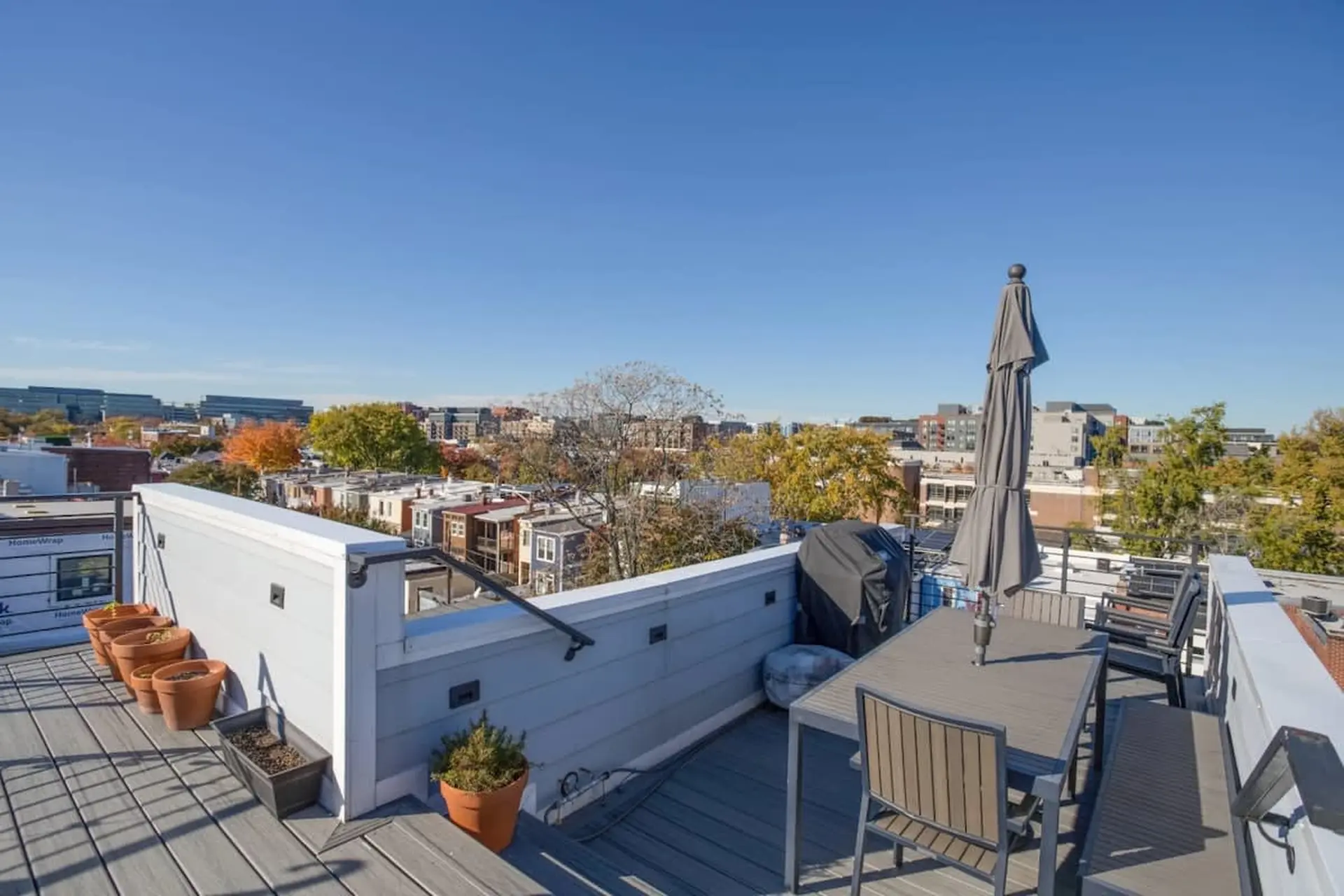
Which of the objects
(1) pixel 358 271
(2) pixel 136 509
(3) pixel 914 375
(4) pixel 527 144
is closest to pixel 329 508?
(1) pixel 358 271

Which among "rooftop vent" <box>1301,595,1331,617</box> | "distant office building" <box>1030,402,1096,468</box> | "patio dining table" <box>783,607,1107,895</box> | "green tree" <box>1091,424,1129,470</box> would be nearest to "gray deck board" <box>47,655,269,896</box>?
"patio dining table" <box>783,607,1107,895</box>

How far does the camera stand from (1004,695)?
109 inches

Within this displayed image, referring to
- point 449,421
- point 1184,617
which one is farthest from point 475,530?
point 449,421

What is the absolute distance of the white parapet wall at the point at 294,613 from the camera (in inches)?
95.1

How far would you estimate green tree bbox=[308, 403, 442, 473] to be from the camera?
51.0 metres

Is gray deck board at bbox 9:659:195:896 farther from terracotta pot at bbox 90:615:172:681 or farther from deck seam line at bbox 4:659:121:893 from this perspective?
terracotta pot at bbox 90:615:172:681

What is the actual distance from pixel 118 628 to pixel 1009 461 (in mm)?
5385

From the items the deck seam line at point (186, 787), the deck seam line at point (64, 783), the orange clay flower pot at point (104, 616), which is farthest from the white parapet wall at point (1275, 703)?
the orange clay flower pot at point (104, 616)

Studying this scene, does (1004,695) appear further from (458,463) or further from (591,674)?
(458,463)

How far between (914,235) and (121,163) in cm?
1802

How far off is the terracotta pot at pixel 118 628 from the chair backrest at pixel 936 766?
13.8ft

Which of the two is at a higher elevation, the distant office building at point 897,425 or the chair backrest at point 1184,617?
the distant office building at point 897,425

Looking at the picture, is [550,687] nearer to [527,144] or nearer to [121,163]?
[121,163]

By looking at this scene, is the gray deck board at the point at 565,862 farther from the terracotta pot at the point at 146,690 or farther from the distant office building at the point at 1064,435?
the distant office building at the point at 1064,435
